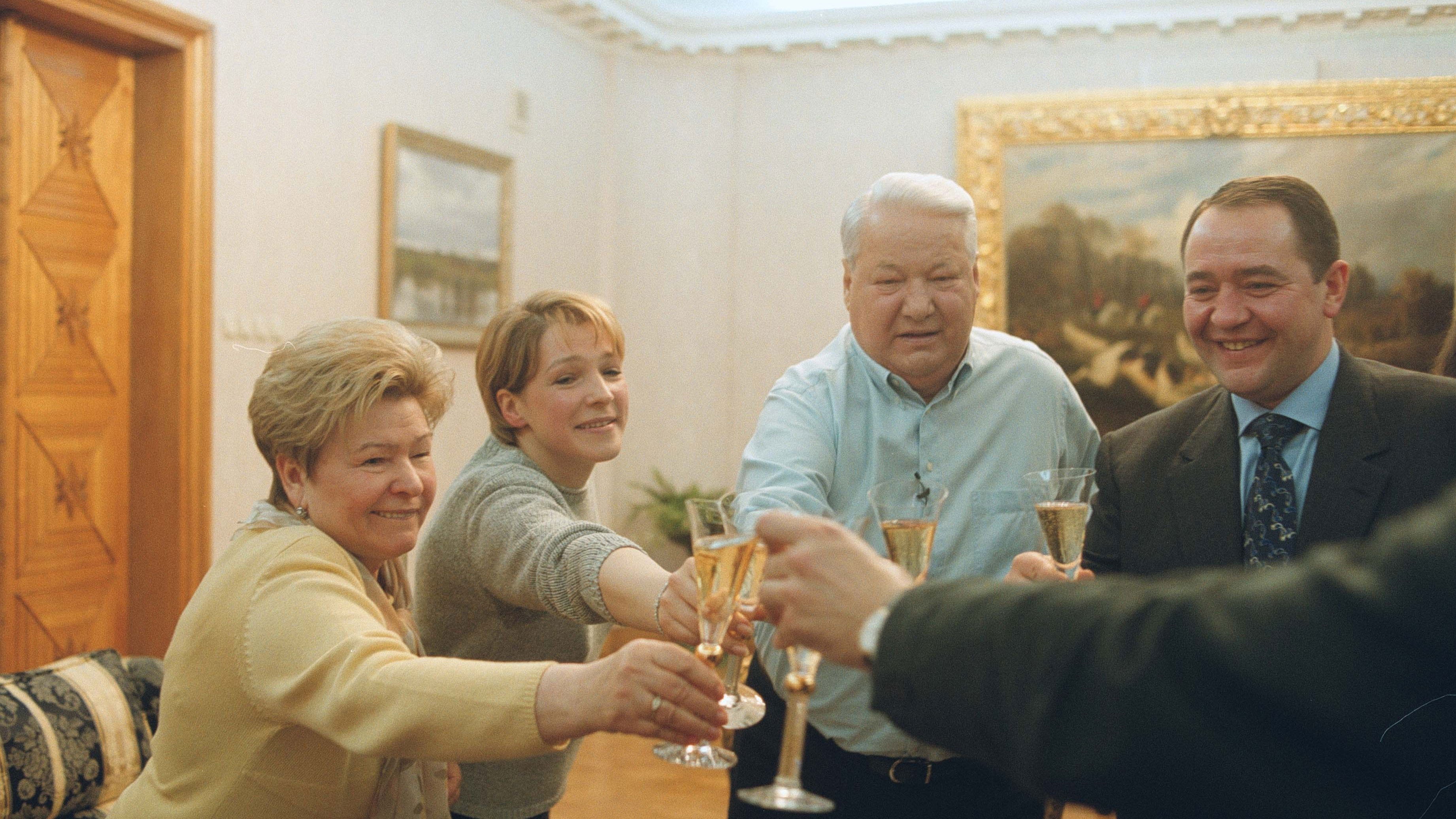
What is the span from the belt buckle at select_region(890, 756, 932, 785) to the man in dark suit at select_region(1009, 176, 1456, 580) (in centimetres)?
55

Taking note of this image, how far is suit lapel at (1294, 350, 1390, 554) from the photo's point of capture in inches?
75.1

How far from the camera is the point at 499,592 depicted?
80.3 inches

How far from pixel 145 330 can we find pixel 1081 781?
4.73 meters

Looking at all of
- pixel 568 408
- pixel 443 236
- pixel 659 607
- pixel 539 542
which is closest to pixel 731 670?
pixel 659 607

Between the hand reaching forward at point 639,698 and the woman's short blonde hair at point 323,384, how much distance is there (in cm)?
58

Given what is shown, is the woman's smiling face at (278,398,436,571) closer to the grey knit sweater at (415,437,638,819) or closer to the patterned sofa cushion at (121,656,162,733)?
the grey knit sweater at (415,437,638,819)

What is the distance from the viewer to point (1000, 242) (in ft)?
23.4

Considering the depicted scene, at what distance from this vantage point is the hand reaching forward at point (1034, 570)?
1.72m

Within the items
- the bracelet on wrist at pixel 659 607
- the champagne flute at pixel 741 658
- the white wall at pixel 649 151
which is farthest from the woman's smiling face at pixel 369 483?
the white wall at pixel 649 151

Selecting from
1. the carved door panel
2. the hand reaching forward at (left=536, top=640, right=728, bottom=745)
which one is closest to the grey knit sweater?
the hand reaching forward at (left=536, top=640, right=728, bottom=745)

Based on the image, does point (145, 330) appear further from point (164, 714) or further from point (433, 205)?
point (164, 714)

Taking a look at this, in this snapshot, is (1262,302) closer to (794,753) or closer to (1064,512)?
(1064,512)

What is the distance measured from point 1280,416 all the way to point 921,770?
92 centimetres

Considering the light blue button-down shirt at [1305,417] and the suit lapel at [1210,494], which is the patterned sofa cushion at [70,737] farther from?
the light blue button-down shirt at [1305,417]
